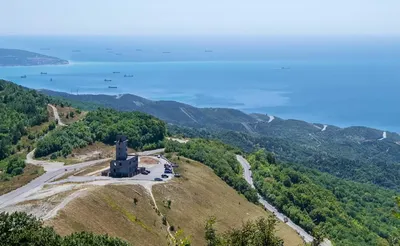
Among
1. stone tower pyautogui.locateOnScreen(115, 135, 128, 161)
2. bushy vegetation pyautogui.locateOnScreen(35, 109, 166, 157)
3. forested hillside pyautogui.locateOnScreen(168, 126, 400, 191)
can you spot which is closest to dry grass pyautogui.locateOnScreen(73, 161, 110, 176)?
stone tower pyautogui.locateOnScreen(115, 135, 128, 161)

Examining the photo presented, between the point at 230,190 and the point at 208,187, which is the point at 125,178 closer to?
the point at 208,187

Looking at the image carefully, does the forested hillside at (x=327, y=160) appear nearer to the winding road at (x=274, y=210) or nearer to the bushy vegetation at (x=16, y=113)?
the winding road at (x=274, y=210)

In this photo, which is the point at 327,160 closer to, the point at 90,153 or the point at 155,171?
the point at 90,153

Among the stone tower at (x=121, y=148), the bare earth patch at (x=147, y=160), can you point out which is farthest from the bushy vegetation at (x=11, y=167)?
the bare earth patch at (x=147, y=160)

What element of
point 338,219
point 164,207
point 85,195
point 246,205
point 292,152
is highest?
point 85,195

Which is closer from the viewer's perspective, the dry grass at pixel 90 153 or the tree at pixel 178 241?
the tree at pixel 178 241

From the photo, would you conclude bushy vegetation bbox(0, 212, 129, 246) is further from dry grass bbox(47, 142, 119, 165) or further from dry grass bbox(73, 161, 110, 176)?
dry grass bbox(47, 142, 119, 165)

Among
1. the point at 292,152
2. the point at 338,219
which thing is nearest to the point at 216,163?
the point at 338,219
